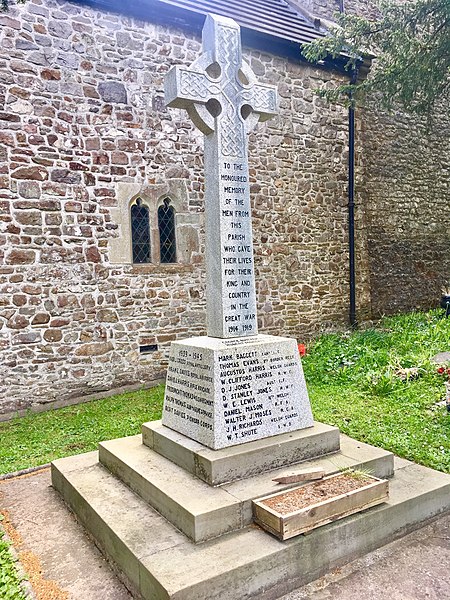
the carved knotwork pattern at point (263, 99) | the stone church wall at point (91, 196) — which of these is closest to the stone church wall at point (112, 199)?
the stone church wall at point (91, 196)

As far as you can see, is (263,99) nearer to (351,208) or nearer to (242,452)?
(242,452)

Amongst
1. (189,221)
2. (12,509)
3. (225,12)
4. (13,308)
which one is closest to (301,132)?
(225,12)

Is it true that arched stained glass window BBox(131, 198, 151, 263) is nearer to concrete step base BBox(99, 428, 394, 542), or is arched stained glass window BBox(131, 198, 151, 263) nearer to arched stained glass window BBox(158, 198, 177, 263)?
arched stained glass window BBox(158, 198, 177, 263)

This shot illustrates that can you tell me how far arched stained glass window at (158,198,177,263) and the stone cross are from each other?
14.7 ft

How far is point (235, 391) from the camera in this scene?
12.6 ft

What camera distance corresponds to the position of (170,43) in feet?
28.3

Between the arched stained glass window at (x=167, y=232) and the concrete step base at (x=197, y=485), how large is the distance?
4.61 meters

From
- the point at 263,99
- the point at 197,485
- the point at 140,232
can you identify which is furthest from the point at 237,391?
the point at 140,232

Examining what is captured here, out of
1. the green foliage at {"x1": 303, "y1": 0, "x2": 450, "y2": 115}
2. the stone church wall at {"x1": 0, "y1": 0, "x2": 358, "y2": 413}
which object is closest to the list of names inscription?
the stone church wall at {"x1": 0, "y1": 0, "x2": 358, "y2": 413}

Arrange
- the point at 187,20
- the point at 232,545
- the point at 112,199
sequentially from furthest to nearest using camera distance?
A: the point at 187,20 < the point at 112,199 < the point at 232,545

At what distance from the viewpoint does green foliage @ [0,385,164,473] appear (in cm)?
556

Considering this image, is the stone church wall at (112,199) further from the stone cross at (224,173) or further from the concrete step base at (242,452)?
the stone cross at (224,173)

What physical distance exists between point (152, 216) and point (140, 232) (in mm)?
354

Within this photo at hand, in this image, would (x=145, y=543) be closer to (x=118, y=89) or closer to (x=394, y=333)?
(x=118, y=89)
